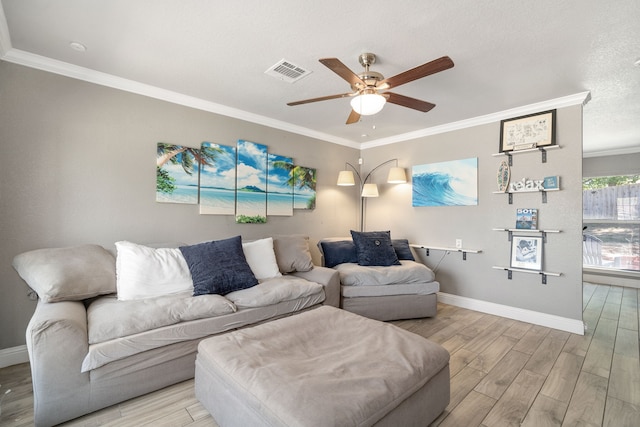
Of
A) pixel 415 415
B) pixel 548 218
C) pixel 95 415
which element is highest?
pixel 548 218

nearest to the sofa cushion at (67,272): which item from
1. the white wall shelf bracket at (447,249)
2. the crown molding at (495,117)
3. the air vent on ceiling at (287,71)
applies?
the air vent on ceiling at (287,71)

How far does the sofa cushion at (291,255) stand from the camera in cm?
320

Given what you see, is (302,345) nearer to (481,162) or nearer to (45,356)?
(45,356)

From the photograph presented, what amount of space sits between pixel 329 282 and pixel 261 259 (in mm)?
764

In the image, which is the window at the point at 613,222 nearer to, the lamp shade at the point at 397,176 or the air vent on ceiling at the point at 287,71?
the lamp shade at the point at 397,176

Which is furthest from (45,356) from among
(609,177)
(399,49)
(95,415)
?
(609,177)

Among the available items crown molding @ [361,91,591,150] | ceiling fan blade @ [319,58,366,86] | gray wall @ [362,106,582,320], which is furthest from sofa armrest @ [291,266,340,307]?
crown molding @ [361,91,591,150]

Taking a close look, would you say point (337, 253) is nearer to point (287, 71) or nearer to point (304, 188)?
point (304, 188)

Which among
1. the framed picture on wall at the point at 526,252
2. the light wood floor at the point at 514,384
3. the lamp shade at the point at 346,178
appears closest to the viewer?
the light wood floor at the point at 514,384

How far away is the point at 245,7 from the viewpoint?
175 cm

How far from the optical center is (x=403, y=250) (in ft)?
12.8

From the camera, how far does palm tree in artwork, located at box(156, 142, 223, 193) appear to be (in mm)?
2887

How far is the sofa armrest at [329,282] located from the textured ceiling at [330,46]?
6.25ft

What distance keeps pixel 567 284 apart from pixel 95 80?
201 inches
